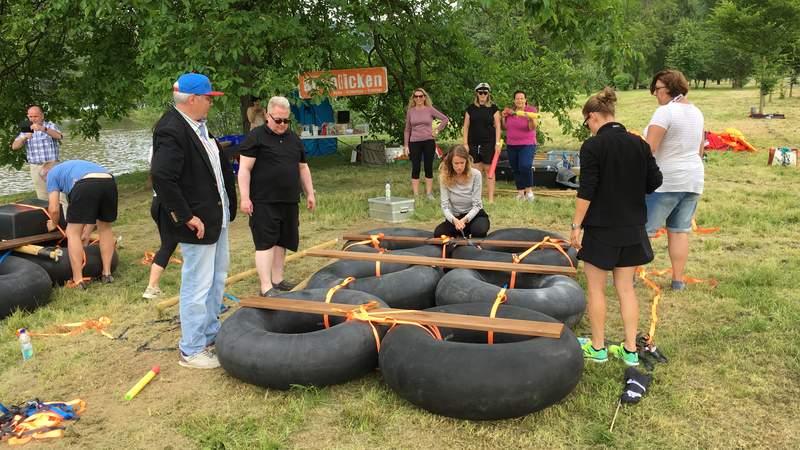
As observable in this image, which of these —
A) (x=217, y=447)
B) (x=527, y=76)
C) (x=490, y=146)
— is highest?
Answer: (x=527, y=76)

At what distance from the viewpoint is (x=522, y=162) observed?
7.84 metres

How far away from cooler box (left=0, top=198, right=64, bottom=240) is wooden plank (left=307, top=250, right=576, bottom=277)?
10.7 feet

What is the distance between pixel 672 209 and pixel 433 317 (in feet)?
7.48

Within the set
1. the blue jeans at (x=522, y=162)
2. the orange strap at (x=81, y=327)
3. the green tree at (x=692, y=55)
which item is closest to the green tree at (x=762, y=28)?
the blue jeans at (x=522, y=162)

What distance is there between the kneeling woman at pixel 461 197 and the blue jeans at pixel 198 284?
2366 millimetres

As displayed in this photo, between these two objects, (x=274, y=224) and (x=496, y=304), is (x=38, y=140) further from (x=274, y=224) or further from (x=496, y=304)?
(x=496, y=304)

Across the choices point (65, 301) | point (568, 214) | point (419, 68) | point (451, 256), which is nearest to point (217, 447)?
point (451, 256)

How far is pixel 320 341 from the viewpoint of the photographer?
3131 mm

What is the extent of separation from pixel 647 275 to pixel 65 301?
17.1ft

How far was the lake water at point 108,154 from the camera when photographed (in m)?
16.4

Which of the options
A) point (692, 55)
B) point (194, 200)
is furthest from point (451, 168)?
point (692, 55)

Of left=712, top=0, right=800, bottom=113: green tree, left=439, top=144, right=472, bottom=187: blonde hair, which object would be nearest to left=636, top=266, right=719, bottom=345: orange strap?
left=439, top=144, right=472, bottom=187: blonde hair

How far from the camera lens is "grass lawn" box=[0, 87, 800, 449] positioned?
2732mm

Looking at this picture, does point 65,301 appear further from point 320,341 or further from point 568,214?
point 568,214
